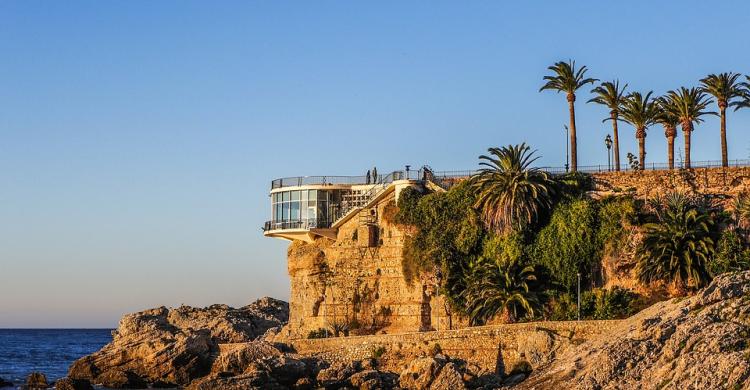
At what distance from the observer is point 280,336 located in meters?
68.5

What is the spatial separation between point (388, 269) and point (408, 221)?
2.79 metres

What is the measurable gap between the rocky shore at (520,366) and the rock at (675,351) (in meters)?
0.04

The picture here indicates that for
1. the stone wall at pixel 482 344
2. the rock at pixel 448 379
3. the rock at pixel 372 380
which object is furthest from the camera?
the stone wall at pixel 482 344

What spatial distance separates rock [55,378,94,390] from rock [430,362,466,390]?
16850 mm

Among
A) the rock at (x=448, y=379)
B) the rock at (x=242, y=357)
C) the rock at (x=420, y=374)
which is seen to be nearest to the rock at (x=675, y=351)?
the rock at (x=448, y=379)

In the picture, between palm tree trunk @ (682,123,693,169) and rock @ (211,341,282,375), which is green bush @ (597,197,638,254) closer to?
palm tree trunk @ (682,123,693,169)

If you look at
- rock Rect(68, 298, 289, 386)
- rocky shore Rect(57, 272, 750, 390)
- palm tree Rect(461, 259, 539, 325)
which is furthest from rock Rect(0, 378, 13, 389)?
palm tree Rect(461, 259, 539, 325)

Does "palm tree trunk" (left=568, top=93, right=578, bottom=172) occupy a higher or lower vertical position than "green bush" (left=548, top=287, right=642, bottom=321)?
higher

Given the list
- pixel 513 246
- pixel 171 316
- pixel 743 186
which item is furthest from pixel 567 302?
pixel 171 316

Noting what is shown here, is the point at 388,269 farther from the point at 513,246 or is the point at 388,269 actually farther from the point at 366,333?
the point at 513,246

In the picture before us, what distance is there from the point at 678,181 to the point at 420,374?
16.8m

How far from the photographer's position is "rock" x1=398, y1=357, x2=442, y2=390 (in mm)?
49438

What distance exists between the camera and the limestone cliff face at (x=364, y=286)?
62344mm

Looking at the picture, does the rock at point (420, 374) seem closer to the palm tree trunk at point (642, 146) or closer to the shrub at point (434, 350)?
the shrub at point (434, 350)
